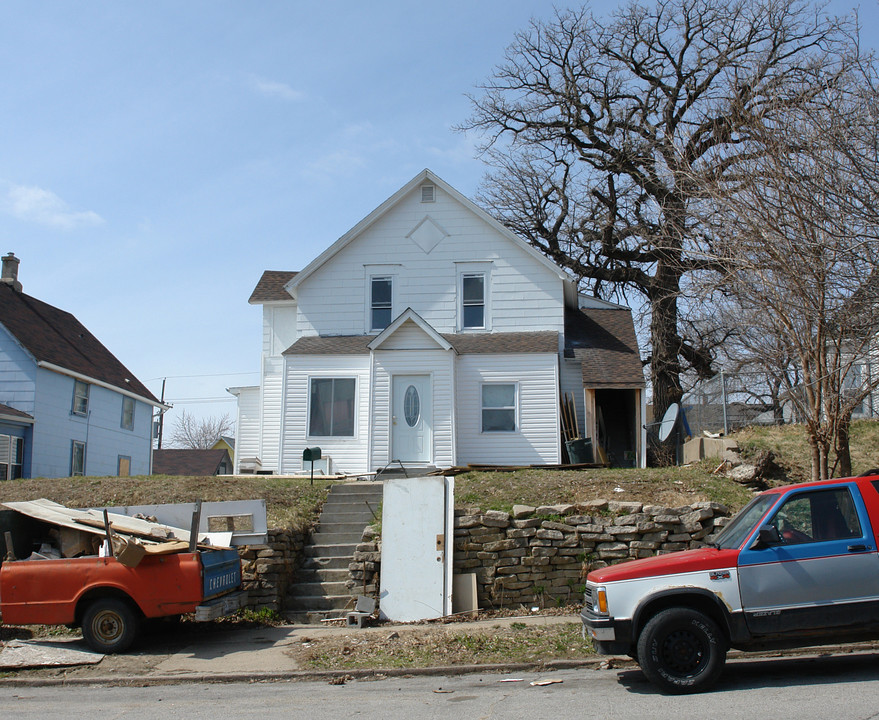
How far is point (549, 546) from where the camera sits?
11.8 metres

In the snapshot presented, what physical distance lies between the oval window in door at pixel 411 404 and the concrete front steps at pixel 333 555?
353cm

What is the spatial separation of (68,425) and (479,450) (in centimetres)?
1319

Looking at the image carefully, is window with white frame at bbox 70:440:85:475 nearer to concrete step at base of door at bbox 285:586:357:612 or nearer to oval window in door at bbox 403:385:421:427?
oval window in door at bbox 403:385:421:427

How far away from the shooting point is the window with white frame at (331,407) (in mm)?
19219

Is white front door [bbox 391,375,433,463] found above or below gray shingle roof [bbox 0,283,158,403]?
below

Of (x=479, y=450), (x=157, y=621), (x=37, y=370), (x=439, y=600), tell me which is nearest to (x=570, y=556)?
(x=439, y=600)

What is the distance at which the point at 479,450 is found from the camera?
1894 centimetres

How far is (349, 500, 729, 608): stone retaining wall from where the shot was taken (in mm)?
11672

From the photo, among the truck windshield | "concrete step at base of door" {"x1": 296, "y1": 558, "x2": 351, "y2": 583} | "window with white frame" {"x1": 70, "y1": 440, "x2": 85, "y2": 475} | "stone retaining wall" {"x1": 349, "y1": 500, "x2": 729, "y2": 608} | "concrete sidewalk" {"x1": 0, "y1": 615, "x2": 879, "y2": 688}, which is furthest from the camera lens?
"window with white frame" {"x1": 70, "y1": 440, "x2": 85, "y2": 475}

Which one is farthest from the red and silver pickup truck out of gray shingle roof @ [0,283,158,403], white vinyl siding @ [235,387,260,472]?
gray shingle roof @ [0,283,158,403]

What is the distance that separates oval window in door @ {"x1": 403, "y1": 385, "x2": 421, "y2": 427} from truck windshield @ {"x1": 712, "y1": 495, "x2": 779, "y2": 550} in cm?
1128

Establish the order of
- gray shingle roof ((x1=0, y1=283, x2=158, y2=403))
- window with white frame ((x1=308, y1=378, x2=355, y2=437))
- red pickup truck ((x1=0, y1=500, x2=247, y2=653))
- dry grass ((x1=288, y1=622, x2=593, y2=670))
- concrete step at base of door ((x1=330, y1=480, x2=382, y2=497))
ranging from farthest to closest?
1. gray shingle roof ((x1=0, y1=283, x2=158, y2=403))
2. window with white frame ((x1=308, y1=378, x2=355, y2=437))
3. concrete step at base of door ((x1=330, y1=480, x2=382, y2=497))
4. red pickup truck ((x1=0, y1=500, x2=247, y2=653))
5. dry grass ((x1=288, y1=622, x2=593, y2=670))

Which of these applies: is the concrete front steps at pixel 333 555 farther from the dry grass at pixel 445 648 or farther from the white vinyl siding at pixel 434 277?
the white vinyl siding at pixel 434 277

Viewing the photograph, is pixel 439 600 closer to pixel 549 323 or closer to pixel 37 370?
pixel 549 323
